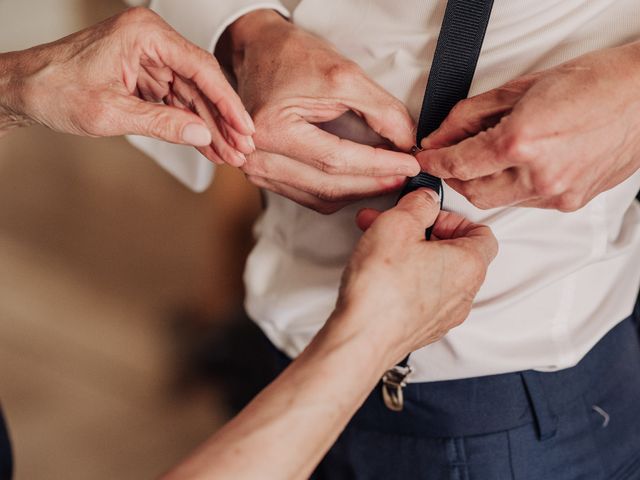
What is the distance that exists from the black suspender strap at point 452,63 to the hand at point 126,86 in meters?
0.20

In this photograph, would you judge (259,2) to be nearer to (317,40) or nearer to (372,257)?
(317,40)

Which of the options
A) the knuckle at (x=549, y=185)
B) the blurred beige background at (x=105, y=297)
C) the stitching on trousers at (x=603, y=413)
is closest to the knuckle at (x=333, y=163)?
the knuckle at (x=549, y=185)

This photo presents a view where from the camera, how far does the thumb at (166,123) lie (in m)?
0.76

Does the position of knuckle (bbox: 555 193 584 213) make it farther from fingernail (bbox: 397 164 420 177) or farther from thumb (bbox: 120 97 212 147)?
thumb (bbox: 120 97 212 147)

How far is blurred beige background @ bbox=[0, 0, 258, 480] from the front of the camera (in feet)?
5.56

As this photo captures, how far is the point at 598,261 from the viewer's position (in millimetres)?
853

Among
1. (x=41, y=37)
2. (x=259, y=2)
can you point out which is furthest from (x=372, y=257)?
(x=41, y=37)

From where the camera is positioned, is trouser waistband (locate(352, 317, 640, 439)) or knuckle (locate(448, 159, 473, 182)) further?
trouser waistband (locate(352, 317, 640, 439))

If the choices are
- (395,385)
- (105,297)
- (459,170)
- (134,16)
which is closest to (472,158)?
(459,170)

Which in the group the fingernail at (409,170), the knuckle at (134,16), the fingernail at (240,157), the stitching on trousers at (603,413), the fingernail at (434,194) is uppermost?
the knuckle at (134,16)

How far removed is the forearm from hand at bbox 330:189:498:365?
0.02 metres

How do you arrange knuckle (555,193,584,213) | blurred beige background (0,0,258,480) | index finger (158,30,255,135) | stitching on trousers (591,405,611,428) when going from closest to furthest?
knuckle (555,193,584,213), index finger (158,30,255,135), stitching on trousers (591,405,611,428), blurred beige background (0,0,258,480)

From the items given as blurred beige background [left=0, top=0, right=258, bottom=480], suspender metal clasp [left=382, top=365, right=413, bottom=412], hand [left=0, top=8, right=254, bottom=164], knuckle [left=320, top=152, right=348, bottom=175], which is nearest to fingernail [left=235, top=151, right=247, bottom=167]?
hand [left=0, top=8, right=254, bottom=164]

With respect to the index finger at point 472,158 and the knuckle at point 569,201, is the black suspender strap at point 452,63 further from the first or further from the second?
the knuckle at point 569,201
